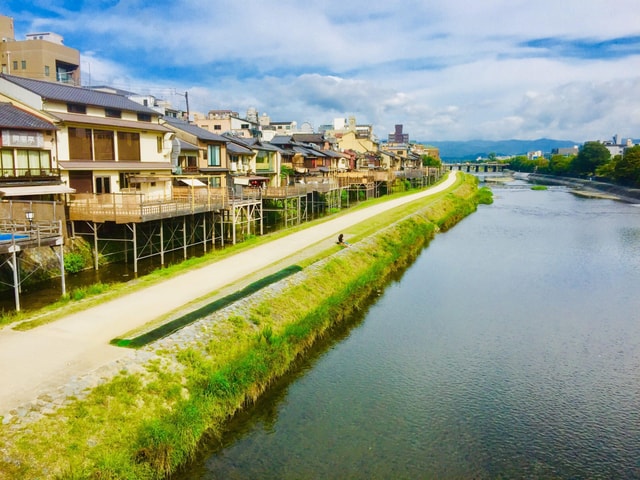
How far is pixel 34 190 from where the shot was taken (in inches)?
957

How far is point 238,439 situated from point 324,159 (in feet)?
200

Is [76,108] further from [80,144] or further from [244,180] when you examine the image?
[244,180]

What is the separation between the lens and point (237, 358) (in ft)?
47.8

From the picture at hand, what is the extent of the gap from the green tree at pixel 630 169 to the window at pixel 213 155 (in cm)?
7802

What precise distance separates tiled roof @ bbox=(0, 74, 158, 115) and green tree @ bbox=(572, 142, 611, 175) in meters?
122

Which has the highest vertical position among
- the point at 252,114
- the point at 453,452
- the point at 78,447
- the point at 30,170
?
the point at 252,114

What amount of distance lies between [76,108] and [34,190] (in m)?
6.62

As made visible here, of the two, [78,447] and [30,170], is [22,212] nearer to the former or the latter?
[30,170]

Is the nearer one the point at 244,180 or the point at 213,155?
the point at 213,155

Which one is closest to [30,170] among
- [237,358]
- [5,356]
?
[5,356]

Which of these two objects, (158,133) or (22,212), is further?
(158,133)

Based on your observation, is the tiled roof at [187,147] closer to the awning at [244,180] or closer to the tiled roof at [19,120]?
the awning at [244,180]

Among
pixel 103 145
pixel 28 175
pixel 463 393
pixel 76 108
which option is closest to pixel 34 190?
pixel 28 175

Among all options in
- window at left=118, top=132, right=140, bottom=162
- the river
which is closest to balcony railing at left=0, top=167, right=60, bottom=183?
window at left=118, top=132, right=140, bottom=162
